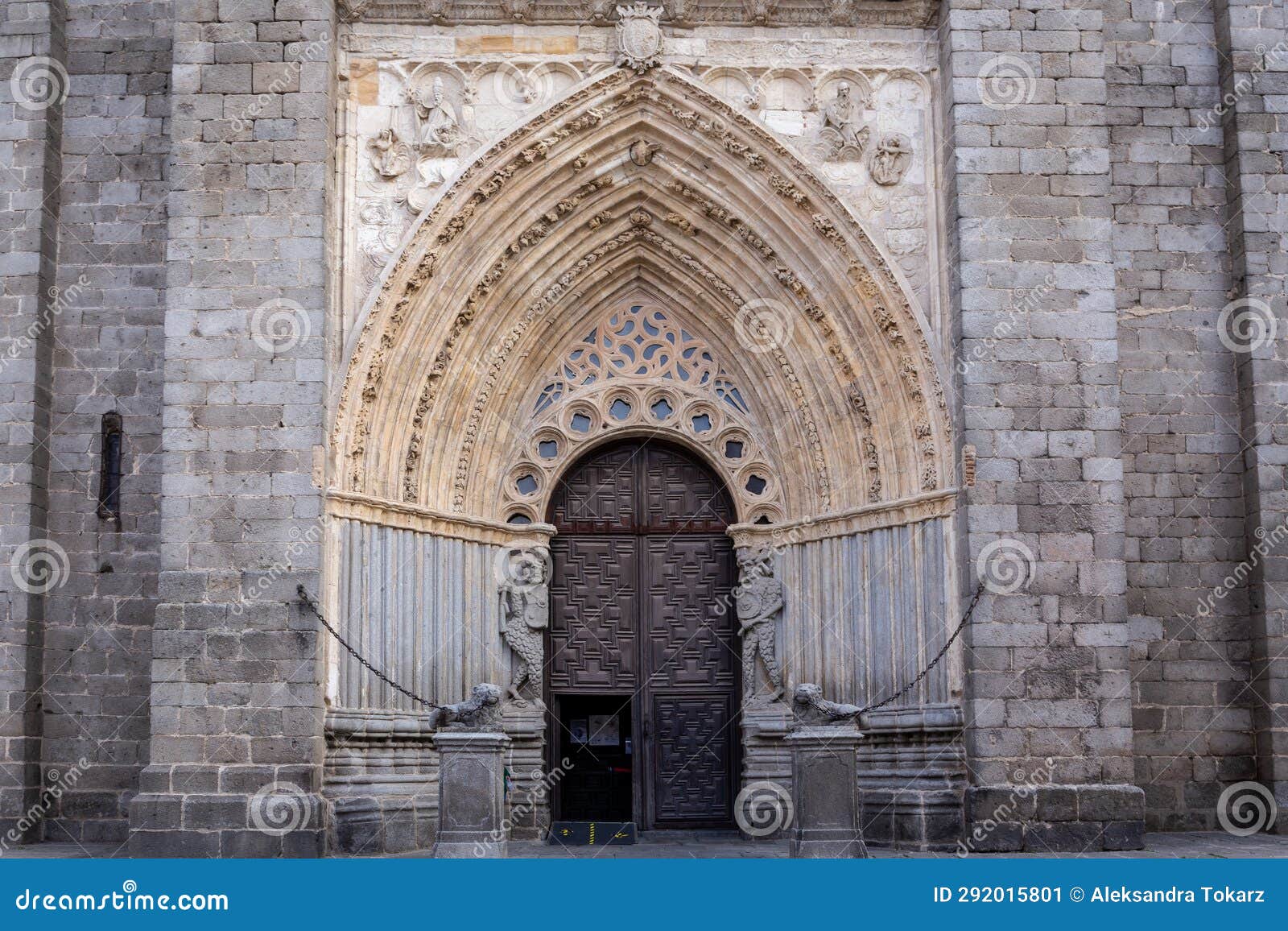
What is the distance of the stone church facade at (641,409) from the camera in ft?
37.5

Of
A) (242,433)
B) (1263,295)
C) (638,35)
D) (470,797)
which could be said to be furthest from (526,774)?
(1263,295)

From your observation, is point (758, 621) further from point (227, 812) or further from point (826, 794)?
point (227, 812)

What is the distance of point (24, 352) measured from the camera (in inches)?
485

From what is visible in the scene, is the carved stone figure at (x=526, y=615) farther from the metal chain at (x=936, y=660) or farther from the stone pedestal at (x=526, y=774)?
the metal chain at (x=936, y=660)

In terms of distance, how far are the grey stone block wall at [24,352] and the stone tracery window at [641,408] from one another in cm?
372

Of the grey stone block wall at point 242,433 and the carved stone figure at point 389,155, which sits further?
the carved stone figure at point 389,155

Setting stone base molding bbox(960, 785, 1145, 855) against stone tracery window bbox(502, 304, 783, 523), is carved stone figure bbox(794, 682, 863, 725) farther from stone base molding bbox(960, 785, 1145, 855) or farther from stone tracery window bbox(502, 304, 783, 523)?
stone tracery window bbox(502, 304, 783, 523)

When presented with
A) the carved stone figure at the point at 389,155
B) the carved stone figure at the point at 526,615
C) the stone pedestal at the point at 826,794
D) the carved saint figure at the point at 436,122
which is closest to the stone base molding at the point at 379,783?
the carved stone figure at the point at 526,615

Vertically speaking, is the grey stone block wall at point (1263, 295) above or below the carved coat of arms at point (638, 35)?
below

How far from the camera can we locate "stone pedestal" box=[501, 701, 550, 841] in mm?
12562

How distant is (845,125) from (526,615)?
464cm

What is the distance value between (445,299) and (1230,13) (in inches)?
263

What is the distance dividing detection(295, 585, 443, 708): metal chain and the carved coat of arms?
15.5ft

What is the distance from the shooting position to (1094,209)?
39.1ft
